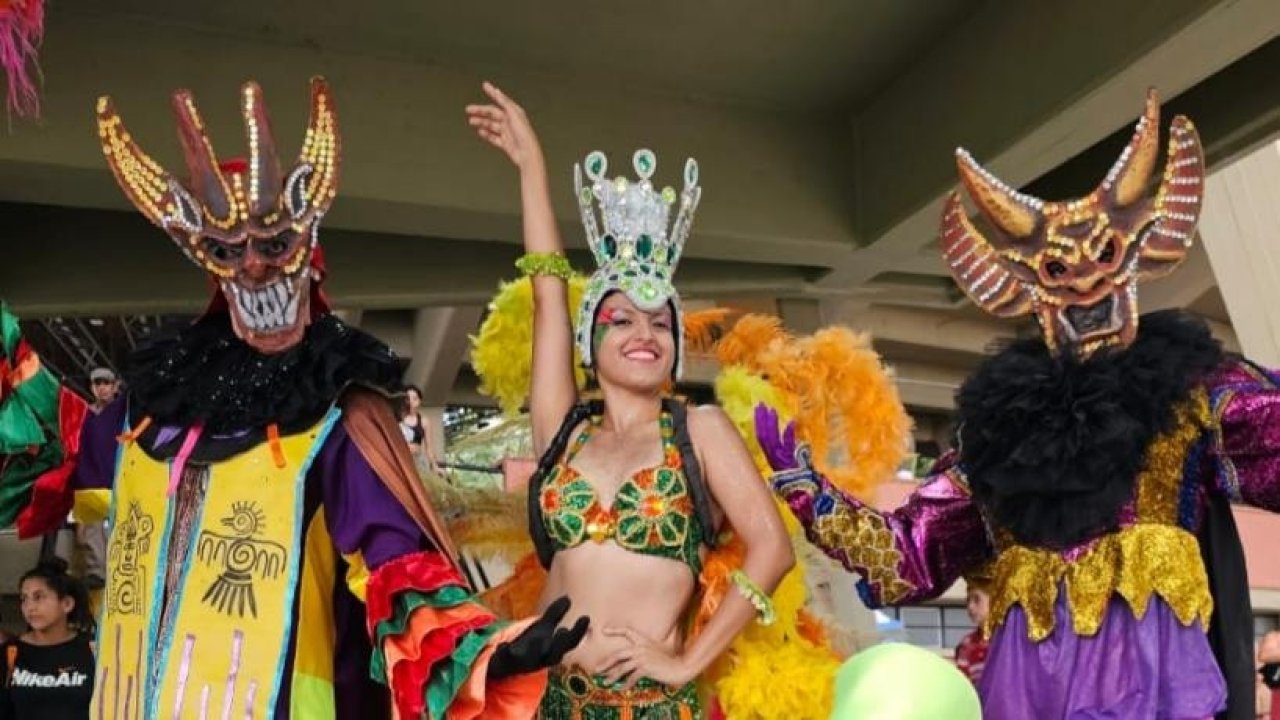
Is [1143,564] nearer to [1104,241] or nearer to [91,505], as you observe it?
[1104,241]

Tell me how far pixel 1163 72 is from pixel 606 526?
211cm

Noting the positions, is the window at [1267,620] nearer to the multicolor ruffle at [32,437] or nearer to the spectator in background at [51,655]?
the spectator in background at [51,655]

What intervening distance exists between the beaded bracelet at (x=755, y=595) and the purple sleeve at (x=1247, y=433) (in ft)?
3.06

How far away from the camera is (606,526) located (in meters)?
2.78

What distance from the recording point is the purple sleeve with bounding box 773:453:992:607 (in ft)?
10.3

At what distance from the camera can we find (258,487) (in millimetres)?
2598

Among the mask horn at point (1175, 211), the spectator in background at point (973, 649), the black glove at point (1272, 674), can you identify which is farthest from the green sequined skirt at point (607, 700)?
the black glove at point (1272, 674)

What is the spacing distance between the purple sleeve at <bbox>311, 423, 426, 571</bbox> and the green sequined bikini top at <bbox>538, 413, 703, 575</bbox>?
1.19 ft

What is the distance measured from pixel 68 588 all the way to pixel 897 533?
2939mm

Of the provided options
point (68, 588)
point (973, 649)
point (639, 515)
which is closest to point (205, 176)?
point (639, 515)

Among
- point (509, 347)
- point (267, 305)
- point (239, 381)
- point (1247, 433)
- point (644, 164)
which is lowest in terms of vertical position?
point (1247, 433)

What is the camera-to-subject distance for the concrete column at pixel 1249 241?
258 inches

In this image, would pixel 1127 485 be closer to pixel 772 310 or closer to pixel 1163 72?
pixel 1163 72

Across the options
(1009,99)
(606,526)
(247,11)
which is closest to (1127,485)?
(606,526)
